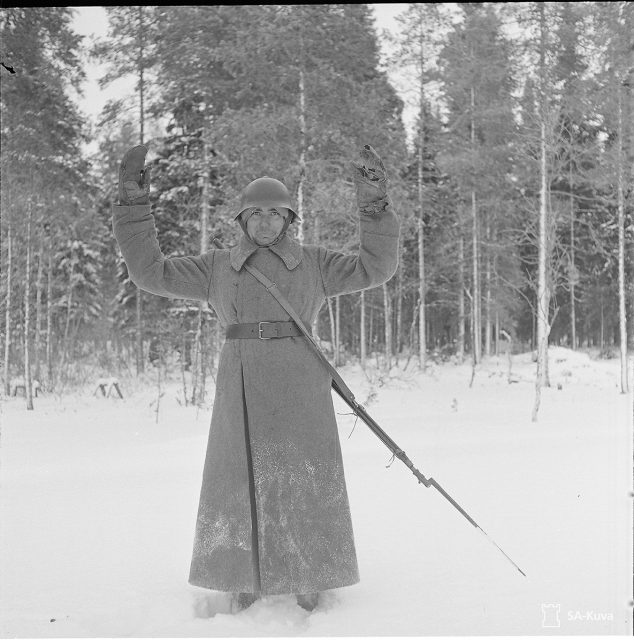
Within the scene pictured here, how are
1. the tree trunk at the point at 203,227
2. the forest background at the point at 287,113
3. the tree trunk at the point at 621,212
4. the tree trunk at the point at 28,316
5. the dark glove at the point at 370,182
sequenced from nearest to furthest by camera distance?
the dark glove at the point at 370,182 < the forest background at the point at 287,113 < the tree trunk at the point at 28,316 < the tree trunk at the point at 203,227 < the tree trunk at the point at 621,212

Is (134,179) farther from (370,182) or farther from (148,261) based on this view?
(370,182)

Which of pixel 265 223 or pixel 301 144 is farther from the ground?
pixel 301 144

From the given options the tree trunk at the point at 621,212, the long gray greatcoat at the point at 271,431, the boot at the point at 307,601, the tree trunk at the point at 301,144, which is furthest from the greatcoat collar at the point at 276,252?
the tree trunk at the point at 621,212

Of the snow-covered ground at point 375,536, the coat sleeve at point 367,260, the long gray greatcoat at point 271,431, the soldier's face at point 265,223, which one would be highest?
the soldier's face at point 265,223

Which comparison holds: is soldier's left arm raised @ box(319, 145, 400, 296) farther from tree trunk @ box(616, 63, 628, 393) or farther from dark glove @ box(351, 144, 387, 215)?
tree trunk @ box(616, 63, 628, 393)

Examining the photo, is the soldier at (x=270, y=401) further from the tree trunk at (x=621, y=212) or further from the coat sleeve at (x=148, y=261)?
the tree trunk at (x=621, y=212)

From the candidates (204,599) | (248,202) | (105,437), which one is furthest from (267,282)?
(105,437)

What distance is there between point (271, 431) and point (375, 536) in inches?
63.8

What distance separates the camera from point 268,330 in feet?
10.3

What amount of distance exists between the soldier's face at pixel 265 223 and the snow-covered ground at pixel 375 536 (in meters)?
1.54

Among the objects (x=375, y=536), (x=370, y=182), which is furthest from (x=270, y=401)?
(x=375, y=536)

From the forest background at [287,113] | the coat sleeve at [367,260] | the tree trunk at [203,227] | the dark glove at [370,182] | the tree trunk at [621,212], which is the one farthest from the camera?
the tree trunk at [621,212]

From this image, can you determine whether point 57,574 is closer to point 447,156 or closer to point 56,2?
point 56,2

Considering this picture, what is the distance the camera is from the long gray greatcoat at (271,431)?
119 inches
